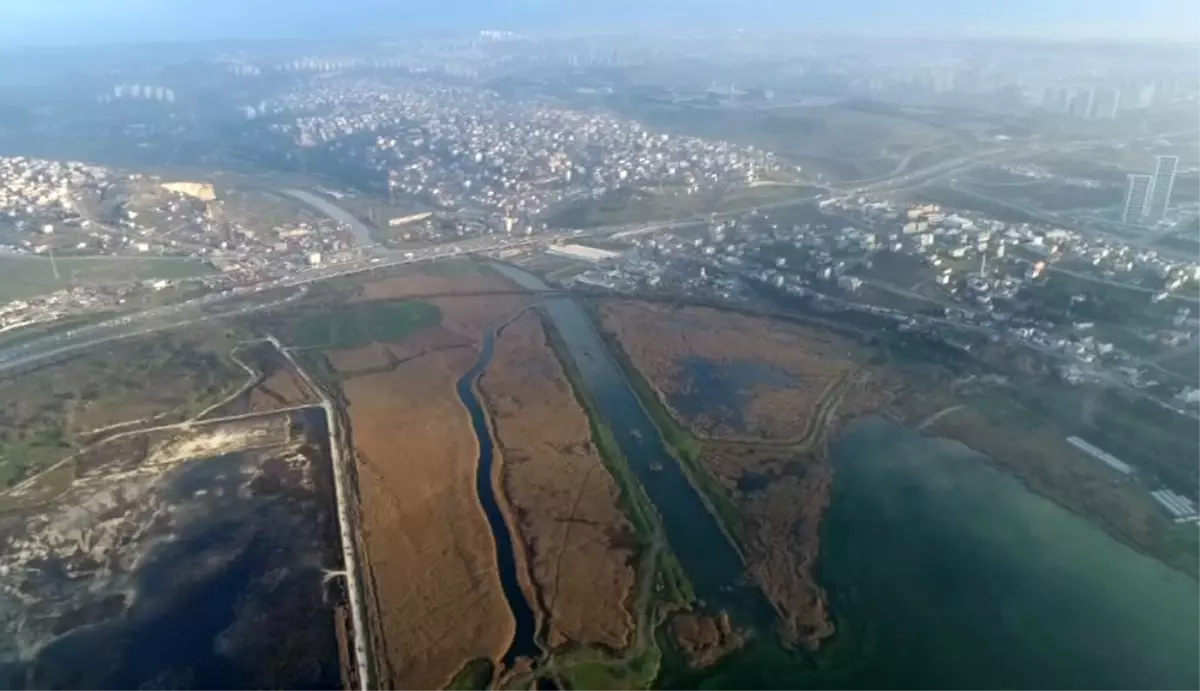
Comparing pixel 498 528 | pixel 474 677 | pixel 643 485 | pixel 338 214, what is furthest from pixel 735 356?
pixel 338 214

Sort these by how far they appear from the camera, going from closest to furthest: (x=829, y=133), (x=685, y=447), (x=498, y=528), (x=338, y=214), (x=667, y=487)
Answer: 1. (x=498, y=528)
2. (x=667, y=487)
3. (x=685, y=447)
4. (x=338, y=214)
5. (x=829, y=133)

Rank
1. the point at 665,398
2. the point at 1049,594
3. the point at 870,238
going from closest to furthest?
the point at 1049,594 < the point at 665,398 < the point at 870,238

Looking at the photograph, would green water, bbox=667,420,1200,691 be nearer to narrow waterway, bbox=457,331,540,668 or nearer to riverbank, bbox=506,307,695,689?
riverbank, bbox=506,307,695,689

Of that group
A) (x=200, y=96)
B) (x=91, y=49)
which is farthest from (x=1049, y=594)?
(x=91, y=49)

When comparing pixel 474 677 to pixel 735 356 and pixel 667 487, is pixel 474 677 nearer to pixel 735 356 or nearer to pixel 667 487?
pixel 667 487

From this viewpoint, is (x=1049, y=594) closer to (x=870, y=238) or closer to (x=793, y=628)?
(x=793, y=628)
